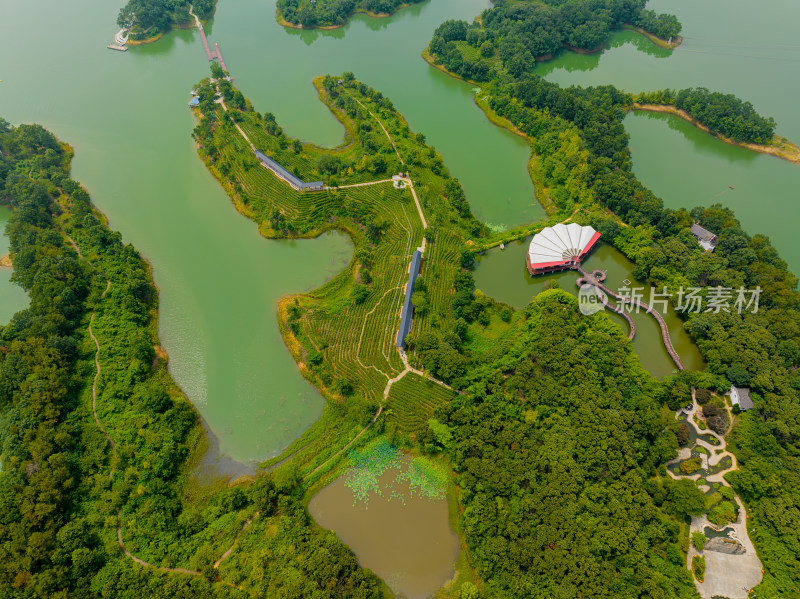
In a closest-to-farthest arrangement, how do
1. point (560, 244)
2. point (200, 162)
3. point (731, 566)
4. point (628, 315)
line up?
1. point (731, 566)
2. point (628, 315)
3. point (560, 244)
4. point (200, 162)

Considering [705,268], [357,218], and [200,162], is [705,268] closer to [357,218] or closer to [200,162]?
[357,218]

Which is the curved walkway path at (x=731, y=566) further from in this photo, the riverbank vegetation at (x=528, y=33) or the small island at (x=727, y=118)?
the riverbank vegetation at (x=528, y=33)

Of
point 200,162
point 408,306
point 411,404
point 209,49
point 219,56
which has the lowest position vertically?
Answer: point 411,404

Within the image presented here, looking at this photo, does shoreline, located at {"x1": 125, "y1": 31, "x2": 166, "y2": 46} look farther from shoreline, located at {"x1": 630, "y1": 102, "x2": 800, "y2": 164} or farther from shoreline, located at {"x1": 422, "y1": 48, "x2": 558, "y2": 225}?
shoreline, located at {"x1": 630, "y1": 102, "x2": 800, "y2": 164}

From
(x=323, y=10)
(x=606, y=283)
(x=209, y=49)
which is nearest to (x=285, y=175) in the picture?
(x=606, y=283)

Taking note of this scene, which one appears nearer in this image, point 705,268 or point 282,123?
point 705,268

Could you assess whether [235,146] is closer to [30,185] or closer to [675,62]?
[30,185]
